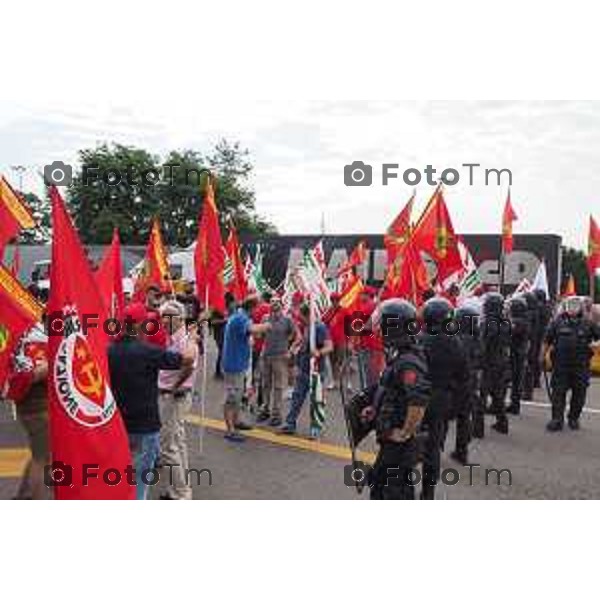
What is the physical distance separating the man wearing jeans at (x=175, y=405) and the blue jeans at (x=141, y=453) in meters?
0.72

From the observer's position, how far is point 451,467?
8719 mm

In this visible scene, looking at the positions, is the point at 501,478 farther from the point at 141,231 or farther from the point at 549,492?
the point at 141,231

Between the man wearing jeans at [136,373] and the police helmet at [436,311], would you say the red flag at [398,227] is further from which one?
the man wearing jeans at [136,373]

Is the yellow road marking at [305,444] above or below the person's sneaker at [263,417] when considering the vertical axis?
below

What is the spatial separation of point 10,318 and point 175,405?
148 centimetres

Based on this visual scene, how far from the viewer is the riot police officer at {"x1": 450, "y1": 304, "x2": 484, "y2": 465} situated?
27.7 feet

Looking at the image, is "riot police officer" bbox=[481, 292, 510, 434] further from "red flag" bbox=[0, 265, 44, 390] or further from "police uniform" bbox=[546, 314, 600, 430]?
"red flag" bbox=[0, 265, 44, 390]

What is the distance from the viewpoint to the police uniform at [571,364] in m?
10.6

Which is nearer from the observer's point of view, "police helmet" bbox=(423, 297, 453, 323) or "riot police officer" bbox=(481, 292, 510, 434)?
"police helmet" bbox=(423, 297, 453, 323)

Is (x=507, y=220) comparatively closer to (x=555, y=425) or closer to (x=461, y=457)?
(x=555, y=425)

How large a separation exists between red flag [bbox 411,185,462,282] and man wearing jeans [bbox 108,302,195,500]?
6.76 meters

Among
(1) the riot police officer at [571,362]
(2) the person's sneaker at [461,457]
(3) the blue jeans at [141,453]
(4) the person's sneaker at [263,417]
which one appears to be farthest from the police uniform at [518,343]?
(3) the blue jeans at [141,453]

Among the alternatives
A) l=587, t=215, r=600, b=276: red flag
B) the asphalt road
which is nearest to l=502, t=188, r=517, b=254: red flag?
l=587, t=215, r=600, b=276: red flag

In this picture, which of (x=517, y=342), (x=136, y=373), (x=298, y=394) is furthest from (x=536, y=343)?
(x=136, y=373)
